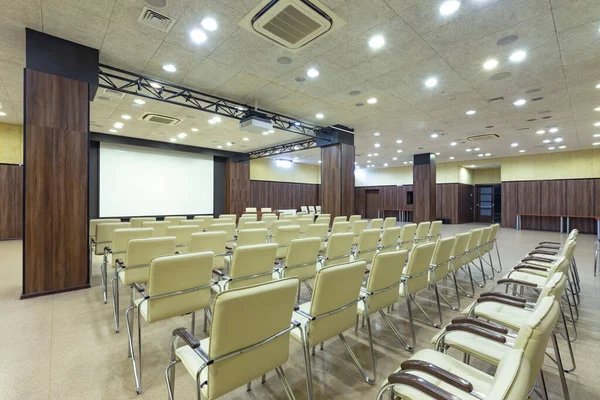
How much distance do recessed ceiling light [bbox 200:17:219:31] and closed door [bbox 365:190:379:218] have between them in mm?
19796

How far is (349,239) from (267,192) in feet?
50.1

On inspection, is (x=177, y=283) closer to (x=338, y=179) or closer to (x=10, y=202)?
(x=338, y=179)

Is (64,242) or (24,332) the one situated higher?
(64,242)

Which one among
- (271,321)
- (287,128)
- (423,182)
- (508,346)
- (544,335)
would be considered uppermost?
(287,128)

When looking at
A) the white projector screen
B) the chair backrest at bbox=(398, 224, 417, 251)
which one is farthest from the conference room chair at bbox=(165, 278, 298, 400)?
the white projector screen

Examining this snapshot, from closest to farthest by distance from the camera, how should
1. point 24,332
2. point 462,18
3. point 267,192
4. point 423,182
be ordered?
point 24,332
point 462,18
point 423,182
point 267,192

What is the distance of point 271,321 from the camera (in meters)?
1.64

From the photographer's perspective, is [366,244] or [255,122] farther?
[255,122]

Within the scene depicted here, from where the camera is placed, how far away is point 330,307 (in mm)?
2062

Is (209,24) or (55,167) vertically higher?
(209,24)

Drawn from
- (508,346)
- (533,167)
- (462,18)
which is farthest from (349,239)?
(533,167)

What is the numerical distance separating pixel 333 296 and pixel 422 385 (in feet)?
2.93

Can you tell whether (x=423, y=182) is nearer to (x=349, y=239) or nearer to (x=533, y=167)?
(x=533, y=167)

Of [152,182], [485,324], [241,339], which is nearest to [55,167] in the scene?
[241,339]
